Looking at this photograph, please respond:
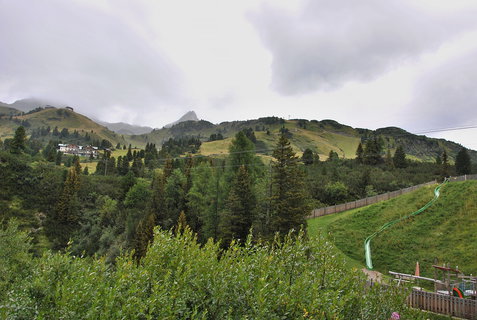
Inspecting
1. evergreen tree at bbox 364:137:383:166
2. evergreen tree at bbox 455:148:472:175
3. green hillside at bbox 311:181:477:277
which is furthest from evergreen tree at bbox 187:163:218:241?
evergreen tree at bbox 455:148:472:175

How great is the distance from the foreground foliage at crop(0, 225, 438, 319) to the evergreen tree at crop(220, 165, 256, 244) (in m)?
29.8

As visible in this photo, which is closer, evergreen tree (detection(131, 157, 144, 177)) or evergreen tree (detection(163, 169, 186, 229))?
evergreen tree (detection(163, 169, 186, 229))

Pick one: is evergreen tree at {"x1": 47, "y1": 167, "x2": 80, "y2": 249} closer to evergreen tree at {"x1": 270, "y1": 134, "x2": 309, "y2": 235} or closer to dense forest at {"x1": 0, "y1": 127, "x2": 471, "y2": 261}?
dense forest at {"x1": 0, "y1": 127, "x2": 471, "y2": 261}

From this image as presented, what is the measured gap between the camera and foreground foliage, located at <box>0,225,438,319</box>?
6.00 meters

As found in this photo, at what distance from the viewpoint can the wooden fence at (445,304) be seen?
569 inches

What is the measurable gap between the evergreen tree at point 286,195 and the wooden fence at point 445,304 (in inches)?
653

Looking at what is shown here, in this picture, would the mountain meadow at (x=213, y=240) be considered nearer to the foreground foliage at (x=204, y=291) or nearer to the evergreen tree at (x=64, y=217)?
the foreground foliage at (x=204, y=291)

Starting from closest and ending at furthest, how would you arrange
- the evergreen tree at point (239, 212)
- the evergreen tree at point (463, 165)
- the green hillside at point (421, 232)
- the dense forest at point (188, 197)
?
the green hillside at point (421, 232), the dense forest at point (188, 197), the evergreen tree at point (239, 212), the evergreen tree at point (463, 165)

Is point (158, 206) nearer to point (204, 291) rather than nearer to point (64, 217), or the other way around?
point (64, 217)

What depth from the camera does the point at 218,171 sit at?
2183 inches

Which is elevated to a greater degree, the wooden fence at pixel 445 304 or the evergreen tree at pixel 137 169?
the evergreen tree at pixel 137 169

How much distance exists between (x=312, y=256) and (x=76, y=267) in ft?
26.8

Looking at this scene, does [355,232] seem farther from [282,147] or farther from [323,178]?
[323,178]

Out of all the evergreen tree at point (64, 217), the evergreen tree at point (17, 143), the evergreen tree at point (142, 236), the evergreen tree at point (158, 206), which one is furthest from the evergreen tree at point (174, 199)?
the evergreen tree at point (17, 143)
